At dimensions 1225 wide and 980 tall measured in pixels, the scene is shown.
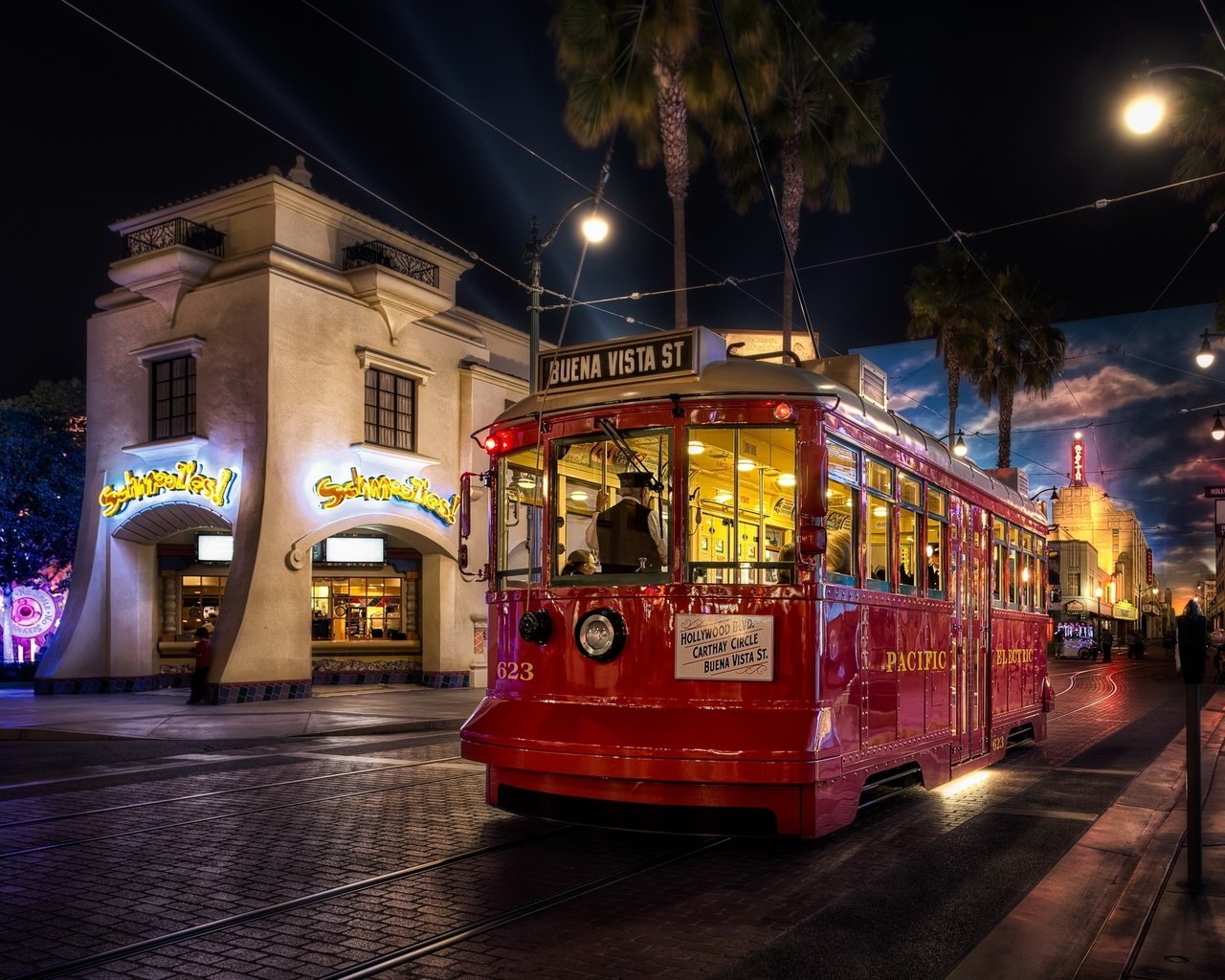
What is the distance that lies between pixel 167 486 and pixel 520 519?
1732cm

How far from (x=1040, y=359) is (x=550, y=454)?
3200 centimetres

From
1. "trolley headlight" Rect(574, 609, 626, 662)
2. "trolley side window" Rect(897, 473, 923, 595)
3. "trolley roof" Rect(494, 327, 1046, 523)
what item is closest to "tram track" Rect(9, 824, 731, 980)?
"trolley headlight" Rect(574, 609, 626, 662)

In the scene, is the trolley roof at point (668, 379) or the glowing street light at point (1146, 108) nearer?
the trolley roof at point (668, 379)

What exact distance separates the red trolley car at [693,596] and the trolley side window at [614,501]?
15 millimetres

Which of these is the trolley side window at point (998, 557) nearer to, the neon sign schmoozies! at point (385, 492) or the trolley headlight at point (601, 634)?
the trolley headlight at point (601, 634)

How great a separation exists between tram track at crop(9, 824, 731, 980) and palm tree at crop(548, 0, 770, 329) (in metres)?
14.3

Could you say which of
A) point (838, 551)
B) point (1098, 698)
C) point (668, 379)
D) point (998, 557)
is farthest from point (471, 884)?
point (1098, 698)

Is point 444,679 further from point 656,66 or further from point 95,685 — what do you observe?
point 656,66

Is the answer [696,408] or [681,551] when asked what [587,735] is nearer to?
[681,551]

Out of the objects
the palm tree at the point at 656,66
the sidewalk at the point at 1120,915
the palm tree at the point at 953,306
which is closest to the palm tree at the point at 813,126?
the palm tree at the point at 656,66

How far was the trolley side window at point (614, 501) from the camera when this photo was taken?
7941 mm

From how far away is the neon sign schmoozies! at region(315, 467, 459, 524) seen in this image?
23344mm

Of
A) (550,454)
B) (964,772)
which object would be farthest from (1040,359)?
(550,454)

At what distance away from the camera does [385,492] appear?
80.6 ft
